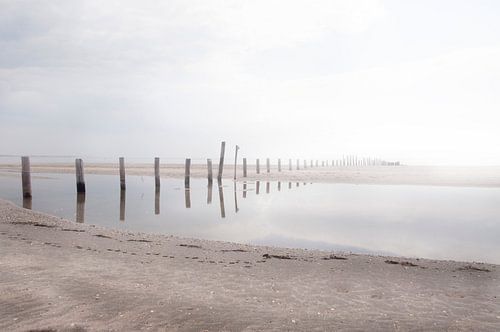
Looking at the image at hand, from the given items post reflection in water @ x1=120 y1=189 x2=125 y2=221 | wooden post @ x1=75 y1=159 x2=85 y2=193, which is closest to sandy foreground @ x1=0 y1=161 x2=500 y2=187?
post reflection in water @ x1=120 y1=189 x2=125 y2=221

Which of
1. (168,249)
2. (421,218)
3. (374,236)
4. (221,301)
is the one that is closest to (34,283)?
(221,301)

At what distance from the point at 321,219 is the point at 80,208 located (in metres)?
11.5

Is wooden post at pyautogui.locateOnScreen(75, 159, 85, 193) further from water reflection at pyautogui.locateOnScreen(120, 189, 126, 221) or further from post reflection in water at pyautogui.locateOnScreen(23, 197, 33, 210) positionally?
post reflection in water at pyautogui.locateOnScreen(23, 197, 33, 210)

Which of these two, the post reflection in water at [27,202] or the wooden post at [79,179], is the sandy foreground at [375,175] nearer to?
the wooden post at [79,179]

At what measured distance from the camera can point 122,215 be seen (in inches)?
668

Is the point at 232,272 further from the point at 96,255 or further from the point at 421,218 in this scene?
the point at 421,218

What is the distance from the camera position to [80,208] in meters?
19.0

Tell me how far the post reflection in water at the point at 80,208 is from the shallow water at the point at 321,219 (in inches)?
1.6

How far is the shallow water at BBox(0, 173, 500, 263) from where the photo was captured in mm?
11242

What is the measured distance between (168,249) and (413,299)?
564 centimetres

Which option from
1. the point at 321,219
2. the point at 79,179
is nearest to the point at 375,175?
the point at 321,219

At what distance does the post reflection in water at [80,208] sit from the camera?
15.7 meters

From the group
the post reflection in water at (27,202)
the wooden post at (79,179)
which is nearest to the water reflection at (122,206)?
the wooden post at (79,179)

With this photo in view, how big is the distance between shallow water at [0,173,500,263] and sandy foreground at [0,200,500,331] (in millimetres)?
2430
